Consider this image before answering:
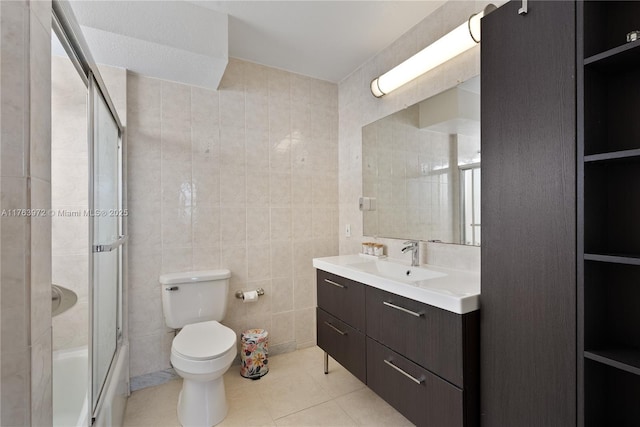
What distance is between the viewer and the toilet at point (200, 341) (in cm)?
170

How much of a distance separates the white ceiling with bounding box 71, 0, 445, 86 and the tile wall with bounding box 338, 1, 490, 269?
0.09 m

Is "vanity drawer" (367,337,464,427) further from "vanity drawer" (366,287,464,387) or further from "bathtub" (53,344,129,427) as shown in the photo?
"bathtub" (53,344,129,427)

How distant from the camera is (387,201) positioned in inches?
91.2

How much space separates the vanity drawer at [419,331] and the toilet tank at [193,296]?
113 centimetres

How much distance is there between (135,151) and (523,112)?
2.26 meters

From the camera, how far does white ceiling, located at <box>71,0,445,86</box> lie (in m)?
1.66

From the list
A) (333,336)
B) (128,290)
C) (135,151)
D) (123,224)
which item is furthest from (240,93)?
(333,336)
